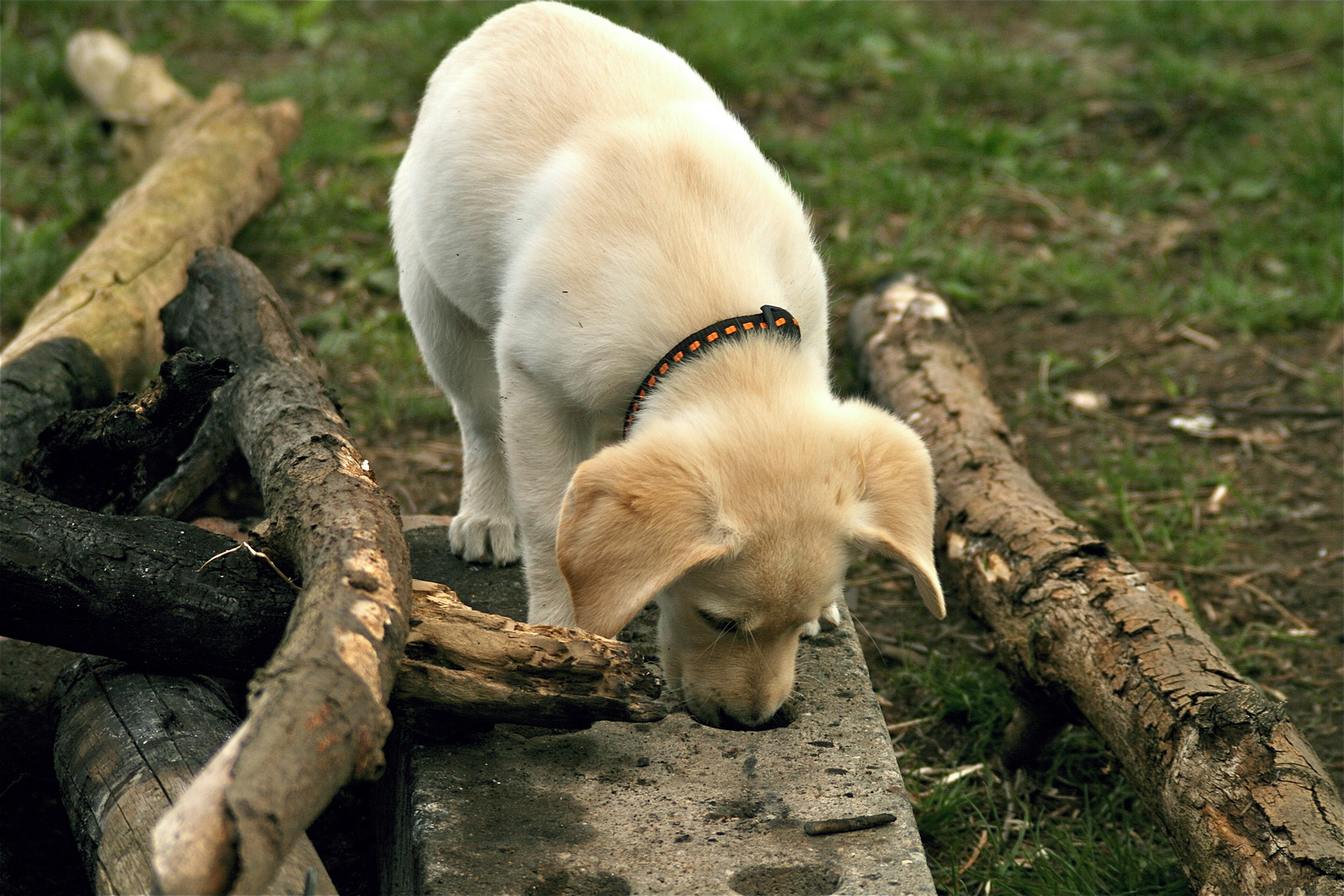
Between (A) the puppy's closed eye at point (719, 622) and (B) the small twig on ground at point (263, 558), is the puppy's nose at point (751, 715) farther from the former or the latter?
(B) the small twig on ground at point (263, 558)

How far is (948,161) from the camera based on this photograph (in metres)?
6.45

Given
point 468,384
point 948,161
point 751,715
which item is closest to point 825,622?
point 751,715

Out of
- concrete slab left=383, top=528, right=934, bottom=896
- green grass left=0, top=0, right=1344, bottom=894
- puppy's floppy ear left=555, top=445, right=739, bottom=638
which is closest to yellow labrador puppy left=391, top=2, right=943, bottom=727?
puppy's floppy ear left=555, top=445, right=739, bottom=638

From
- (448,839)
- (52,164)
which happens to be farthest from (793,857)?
(52,164)

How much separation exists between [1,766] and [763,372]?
6.62 ft

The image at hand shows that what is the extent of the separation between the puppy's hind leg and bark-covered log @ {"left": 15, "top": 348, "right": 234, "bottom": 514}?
925 mm

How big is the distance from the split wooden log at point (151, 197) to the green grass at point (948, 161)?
0.98 feet

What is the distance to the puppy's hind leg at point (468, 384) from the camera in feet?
11.7

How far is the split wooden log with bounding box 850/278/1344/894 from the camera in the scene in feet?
7.76

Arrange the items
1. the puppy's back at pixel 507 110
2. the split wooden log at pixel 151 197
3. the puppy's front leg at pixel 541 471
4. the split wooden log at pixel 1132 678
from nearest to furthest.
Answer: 1. the split wooden log at pixel 1132 678
2. the puppy's front leg at pixel 541 471
3. the puppy's back at pixel 507 110
4. the split wooden log at pixel 151 197

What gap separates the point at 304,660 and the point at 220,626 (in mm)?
572

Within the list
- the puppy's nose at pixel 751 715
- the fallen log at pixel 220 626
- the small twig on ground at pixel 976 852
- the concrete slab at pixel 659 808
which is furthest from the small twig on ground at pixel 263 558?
the small twig on ground at pixel 976 852

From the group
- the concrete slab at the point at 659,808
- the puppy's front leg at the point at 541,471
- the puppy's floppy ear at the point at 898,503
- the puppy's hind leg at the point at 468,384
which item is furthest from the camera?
the puppy's hind leg at the point at 468,384

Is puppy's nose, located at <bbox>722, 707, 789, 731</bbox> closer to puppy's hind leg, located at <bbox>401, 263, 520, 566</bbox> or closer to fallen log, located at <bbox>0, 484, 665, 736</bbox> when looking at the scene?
fallen log, located at <bbox>0, 484, 665, 736</bbox>
